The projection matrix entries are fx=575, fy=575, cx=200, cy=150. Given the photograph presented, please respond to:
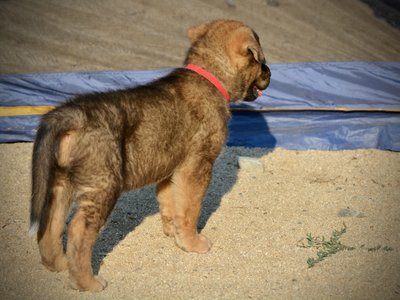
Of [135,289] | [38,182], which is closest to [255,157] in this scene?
[135,289]

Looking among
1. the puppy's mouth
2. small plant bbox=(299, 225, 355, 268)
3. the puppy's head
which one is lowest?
small plant bbox=(299, 225, 355, 268)

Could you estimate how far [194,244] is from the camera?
4.41 metres

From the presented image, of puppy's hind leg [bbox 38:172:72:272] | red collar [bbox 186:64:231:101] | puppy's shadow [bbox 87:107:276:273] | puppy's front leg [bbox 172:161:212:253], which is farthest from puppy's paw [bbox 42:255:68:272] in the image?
red collar [bbox 186:64:231:101]

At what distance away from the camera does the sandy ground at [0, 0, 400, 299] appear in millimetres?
3941

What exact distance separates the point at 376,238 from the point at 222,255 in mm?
1263

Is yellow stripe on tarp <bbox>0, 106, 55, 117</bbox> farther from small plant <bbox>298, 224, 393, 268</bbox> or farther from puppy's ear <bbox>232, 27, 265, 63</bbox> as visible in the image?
small plant <bbox>298, 224, 393, 268</bbox>

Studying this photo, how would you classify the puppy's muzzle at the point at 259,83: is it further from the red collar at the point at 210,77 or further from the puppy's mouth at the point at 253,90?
the red collar at the point at 210,77

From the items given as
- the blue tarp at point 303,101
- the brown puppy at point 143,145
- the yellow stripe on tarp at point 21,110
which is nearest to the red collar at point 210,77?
the brown puppy at point 143,145

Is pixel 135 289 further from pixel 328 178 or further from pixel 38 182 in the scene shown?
pixel 328 178

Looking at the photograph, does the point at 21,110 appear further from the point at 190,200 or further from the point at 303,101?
the point at 303,101

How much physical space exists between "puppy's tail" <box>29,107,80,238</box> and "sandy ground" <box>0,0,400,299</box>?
0.60 metres

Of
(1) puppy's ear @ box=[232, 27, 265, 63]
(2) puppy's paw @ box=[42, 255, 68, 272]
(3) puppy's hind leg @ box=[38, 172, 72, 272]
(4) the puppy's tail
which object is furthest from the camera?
(1) puppy's ear @ box=[232, 27, 265, 63]

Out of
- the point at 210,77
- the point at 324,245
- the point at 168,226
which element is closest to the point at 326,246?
the point at 324,245

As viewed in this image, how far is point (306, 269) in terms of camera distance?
13.5 feet
